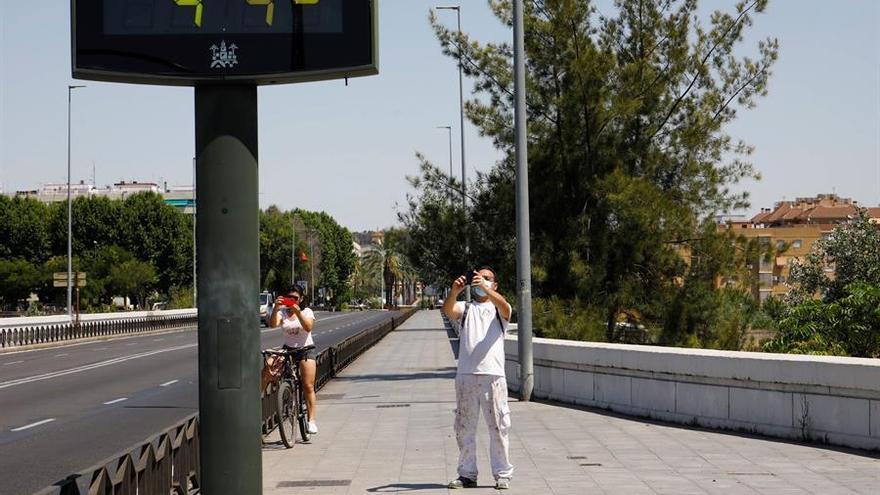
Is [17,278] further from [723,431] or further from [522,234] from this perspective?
[723,431]

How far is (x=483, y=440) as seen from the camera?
14.7m

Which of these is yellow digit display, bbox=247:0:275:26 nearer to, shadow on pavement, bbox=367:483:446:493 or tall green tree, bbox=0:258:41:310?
shadow on pavement, bbox=367:483:446:493

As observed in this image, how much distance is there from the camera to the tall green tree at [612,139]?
26.5m

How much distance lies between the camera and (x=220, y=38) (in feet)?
20.3

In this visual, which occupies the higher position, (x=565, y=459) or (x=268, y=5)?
(x=268, y=5)

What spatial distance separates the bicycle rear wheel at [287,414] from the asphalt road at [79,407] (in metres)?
1.94

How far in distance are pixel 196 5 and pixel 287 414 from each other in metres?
8.84

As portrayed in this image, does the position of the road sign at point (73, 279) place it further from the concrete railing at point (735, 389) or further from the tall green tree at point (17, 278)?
the tall green tree at point (17, 278)

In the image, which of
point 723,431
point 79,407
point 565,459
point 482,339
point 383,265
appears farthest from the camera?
point 383,265

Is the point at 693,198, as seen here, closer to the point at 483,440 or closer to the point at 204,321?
the point at 483,440

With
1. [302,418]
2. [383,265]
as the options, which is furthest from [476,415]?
[383,265]

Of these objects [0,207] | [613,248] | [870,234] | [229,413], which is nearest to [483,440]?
[229,413]

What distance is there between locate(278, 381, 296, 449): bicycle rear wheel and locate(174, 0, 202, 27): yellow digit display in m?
8.36

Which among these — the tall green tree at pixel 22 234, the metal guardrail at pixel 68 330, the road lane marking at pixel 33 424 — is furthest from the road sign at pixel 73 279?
the tall green tree at pixel 22 234
